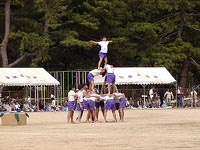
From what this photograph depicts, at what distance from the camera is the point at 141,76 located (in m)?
55.0

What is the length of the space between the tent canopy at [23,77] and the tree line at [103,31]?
7111 mm

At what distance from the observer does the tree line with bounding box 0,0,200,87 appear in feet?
200

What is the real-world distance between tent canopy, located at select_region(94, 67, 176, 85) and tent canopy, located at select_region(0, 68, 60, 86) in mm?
5778

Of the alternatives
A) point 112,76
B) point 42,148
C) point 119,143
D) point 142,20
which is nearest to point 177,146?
point 119,143

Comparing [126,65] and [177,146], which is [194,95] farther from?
[177,146]

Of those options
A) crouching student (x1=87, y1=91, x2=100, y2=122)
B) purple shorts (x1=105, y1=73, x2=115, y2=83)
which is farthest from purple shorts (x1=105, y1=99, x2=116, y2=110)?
purple shorts (x1=105, y1=73, x2=115, y2=83)

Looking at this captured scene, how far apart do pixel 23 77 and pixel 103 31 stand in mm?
16729

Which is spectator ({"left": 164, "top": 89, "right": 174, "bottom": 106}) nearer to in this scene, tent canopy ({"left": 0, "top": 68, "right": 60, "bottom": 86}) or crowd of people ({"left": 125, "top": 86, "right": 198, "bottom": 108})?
crowd of people ({"left": 125, "top": 86, "right": 198, "bottom": 108})

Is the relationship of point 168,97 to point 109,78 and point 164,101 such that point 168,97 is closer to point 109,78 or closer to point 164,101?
point 164,101

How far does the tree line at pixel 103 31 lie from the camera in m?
60.9

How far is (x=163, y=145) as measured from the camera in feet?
57.1

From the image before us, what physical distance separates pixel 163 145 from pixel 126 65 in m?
50.8

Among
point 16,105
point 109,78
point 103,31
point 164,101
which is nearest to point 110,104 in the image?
point 109,78

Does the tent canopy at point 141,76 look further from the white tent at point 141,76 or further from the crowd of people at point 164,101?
the crowd of people at point 164,101
